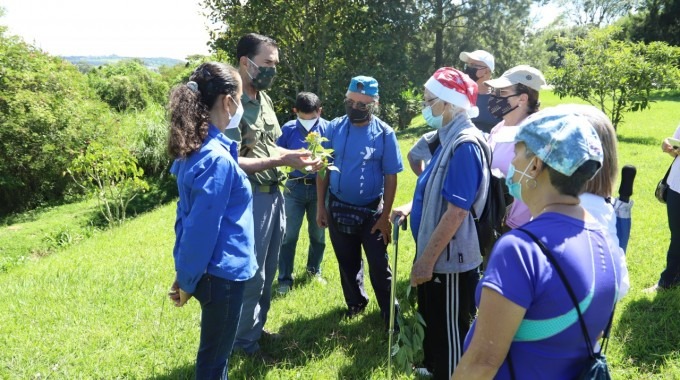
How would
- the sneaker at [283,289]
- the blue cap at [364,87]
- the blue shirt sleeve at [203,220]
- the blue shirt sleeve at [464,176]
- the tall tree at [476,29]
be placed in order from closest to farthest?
the blue shirt sleeve at [203,220] < the blue shirt sleeve at [464,176] < the blue cap at [364,87] < the sneaker at [283,289] < the tall tree at [476,29]

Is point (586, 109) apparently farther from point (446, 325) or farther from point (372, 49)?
point (372, 49)

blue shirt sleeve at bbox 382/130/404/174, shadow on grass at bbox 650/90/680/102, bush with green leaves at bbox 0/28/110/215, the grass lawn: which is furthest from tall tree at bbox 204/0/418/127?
shadow on grass at bbox 650/90/680/102

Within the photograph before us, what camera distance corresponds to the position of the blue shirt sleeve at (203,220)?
228 centimetres

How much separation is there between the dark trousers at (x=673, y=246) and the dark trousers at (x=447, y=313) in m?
2.51

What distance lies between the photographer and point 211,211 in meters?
2.29

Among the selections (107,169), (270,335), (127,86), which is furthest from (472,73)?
(127,86)

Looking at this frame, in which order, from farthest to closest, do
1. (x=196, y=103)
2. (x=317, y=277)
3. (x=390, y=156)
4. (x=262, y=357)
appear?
1. (x=317, y=277)
2. (x=390, y=156)
3. (x=262, y=357)
4. (x=196, y=103)

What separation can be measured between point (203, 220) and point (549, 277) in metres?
1.54

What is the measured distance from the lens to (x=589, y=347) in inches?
57.4

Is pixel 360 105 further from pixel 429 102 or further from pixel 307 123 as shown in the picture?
pixel 307 123

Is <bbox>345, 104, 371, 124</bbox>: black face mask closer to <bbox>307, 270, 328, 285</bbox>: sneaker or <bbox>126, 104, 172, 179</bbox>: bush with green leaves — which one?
<bbox>307, 270, 328, 285</bbox>: sneaker

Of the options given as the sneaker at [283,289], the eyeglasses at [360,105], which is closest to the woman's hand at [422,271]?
the eyeglasses at [360,105]

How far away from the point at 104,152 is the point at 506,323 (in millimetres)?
10928

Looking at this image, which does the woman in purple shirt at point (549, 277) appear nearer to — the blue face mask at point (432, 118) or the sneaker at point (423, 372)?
the blue face mask at point (432, 118)
